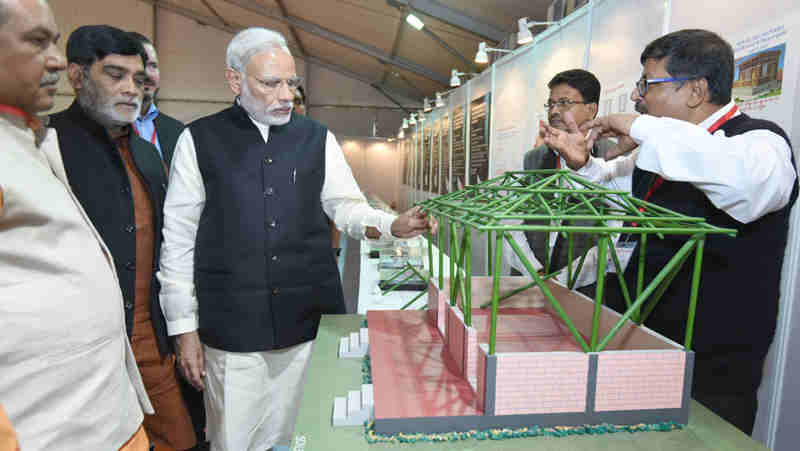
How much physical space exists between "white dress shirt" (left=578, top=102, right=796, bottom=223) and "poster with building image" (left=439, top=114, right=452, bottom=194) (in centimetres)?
599

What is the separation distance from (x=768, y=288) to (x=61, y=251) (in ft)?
5.49

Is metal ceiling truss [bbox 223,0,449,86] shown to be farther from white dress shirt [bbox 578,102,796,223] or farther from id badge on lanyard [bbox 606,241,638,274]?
white dress shirt [bbox 578,102,796,223]

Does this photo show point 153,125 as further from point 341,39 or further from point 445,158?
point 341,39

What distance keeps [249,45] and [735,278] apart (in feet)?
5.48

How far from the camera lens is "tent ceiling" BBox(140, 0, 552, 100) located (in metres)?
6.47

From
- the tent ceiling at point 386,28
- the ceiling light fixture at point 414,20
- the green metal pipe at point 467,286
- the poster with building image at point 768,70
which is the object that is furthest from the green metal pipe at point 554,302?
the ceiling light fixture at point 414,20

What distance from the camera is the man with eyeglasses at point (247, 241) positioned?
1549 millimetres

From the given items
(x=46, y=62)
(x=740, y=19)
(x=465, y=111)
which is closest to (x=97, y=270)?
(x=46, y=62)

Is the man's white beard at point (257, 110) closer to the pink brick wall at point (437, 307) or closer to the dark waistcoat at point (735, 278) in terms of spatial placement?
the pink brick wall at point (437, 307)

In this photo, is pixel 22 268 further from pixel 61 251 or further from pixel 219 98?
pixel 219 98

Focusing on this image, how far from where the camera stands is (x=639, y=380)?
3.04ft

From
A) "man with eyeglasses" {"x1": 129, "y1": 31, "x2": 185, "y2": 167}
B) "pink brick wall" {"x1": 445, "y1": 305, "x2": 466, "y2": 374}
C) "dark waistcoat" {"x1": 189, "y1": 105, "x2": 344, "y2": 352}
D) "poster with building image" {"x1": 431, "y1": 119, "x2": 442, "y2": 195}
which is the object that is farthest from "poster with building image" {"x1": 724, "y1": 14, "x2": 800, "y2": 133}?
"poster with building image" {"x1": 431, "y1": 119, "x2": 442, "y2": 195}

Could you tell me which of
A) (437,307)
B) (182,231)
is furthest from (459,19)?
(437,307)

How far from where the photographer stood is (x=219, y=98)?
45.3 feet
